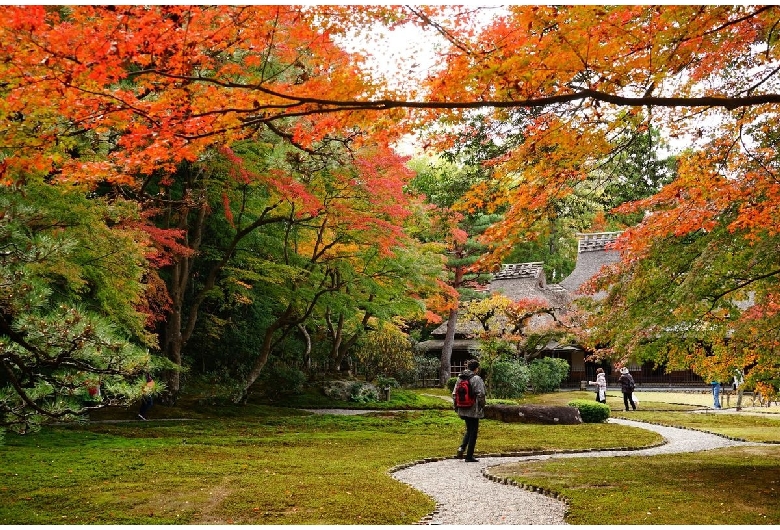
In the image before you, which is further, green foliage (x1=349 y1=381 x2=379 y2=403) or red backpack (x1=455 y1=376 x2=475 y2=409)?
green foliage (x1=349 y1=381 x2=379 y2=403)

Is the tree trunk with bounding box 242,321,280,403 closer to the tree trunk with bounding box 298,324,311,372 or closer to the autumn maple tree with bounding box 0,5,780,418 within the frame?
the tree trunk with bounding box 298,324,311,372

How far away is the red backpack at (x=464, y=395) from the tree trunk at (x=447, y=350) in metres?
21.9

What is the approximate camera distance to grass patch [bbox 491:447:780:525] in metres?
5.61

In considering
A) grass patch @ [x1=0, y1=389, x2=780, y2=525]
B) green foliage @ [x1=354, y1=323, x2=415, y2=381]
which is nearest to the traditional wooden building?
green foliage @ [x1=354, y1=323, x2=415, y2=381]

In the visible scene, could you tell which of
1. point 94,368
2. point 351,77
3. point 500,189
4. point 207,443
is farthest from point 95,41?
point 207,443

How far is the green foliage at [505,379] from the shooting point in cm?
2377

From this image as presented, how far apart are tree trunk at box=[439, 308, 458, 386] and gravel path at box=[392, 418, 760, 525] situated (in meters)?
20.9

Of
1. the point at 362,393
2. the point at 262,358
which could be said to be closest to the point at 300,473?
the point at 262,358

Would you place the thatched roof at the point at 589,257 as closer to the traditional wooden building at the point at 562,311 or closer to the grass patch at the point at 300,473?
the traditional wooden building at the point at 562,311

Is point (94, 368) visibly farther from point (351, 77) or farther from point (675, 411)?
point (675, 411)

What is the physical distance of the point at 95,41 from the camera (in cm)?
525

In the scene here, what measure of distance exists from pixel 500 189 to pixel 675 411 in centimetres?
1543

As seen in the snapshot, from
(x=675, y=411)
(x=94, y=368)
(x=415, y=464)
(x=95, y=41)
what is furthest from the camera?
Result: (x=675, y=411)

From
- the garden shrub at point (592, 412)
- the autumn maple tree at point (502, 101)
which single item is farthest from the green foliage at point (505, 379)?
the autumn maple tree at point (502, 101)
